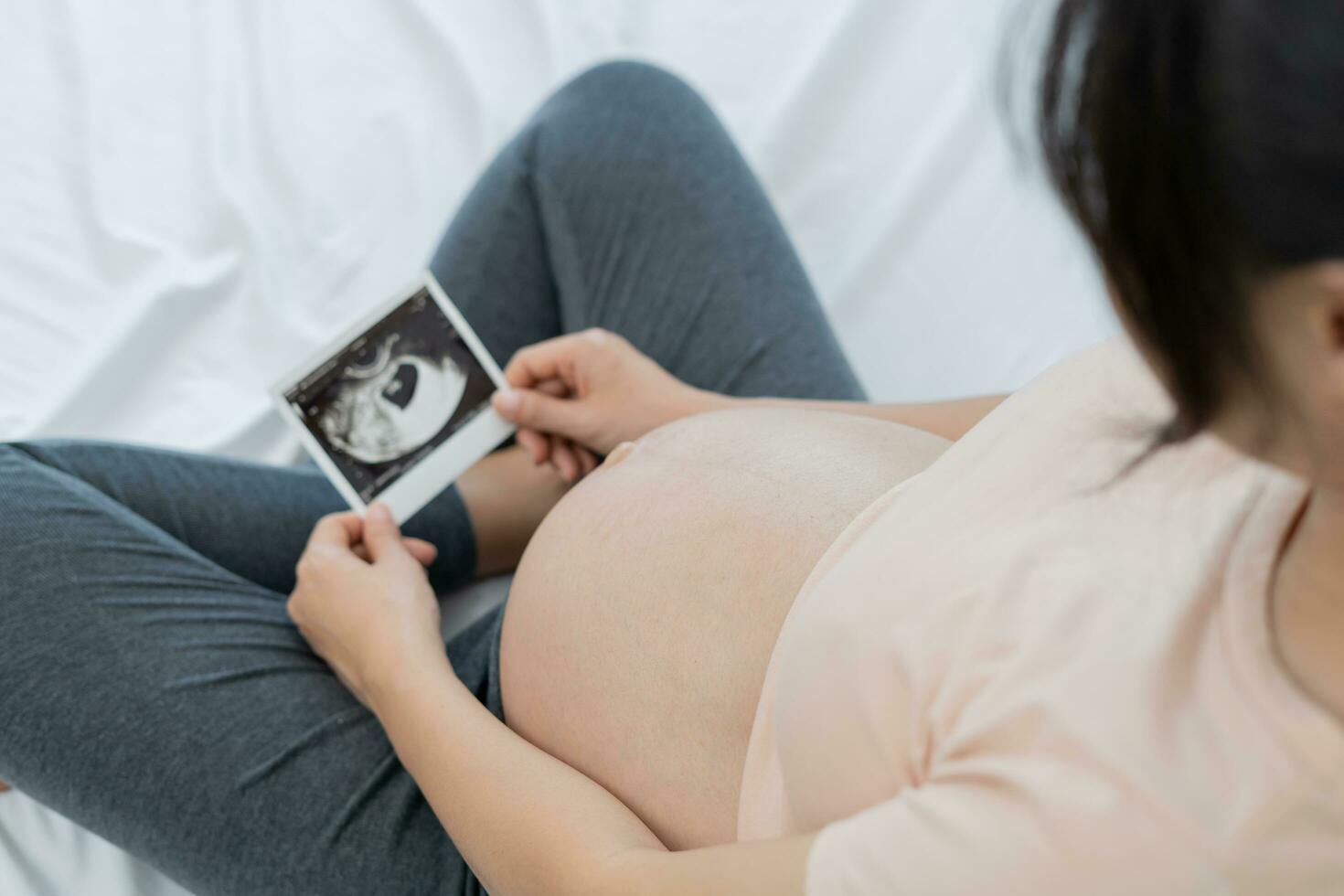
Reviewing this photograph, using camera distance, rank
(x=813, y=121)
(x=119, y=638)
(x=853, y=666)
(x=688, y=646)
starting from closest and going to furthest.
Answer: (x=853, y=666), (x=688, y=646), (x=119, y=638), (x=813, y=121)

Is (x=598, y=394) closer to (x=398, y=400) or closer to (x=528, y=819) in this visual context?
(x=398, y=400)

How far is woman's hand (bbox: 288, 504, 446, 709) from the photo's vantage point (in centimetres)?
92

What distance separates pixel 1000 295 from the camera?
1.40 m

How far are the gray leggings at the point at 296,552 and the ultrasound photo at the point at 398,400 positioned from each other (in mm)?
76

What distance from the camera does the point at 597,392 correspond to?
43.2 inches

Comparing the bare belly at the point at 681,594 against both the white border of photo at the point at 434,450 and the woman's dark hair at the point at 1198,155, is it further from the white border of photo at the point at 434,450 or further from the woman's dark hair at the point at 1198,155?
the woman's dark hair at the point at 1198,155

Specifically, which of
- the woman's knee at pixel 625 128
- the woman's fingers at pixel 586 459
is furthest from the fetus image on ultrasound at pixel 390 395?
the woman's knee at pixel 625 128

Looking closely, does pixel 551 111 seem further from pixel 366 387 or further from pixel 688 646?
pixel 688 646

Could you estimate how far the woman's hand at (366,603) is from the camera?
92 centimetres

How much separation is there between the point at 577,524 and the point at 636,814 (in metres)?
0.22

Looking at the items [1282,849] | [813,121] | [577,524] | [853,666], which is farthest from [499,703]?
[813,121]

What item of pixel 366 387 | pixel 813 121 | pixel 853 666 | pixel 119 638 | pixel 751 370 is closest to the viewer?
pixel 853 666

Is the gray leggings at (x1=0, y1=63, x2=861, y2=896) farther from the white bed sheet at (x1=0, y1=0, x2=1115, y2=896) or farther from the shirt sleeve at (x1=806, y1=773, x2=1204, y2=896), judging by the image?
the shirt sleeve at (x1=806, y1=773, x2=1204, y2=896)

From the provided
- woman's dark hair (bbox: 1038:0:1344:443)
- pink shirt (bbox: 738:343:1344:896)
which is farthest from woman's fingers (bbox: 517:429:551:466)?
woman's dark hair (bbox: 1038:0:1344:443)
